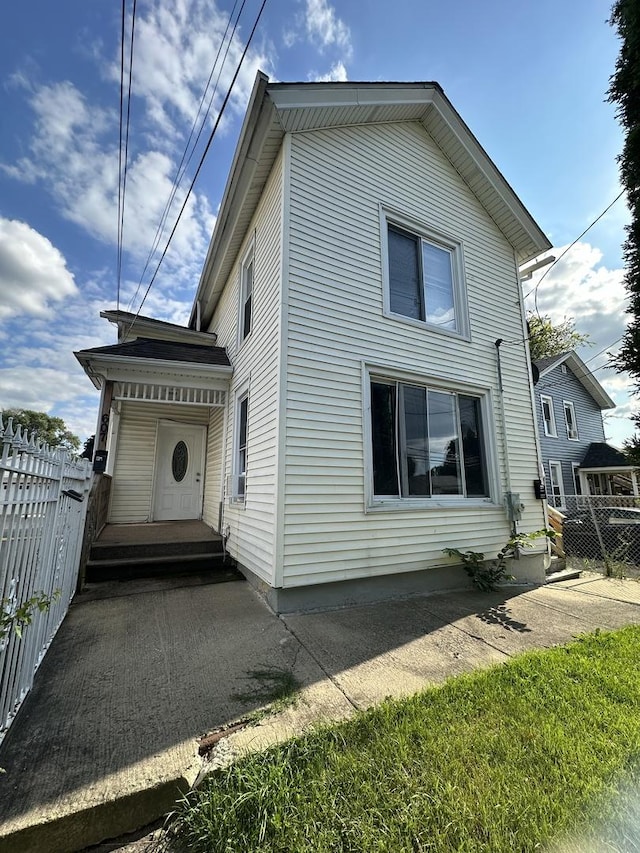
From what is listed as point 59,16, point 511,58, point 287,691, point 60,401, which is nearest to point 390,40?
point 511,58

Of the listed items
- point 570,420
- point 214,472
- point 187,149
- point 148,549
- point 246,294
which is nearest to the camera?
point 148,549

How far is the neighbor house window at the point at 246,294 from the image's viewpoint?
6.67 m

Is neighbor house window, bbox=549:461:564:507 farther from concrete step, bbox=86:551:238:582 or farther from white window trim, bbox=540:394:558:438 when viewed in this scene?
concrete step, bbox=86:551:238:582

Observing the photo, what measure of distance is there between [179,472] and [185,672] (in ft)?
21.3

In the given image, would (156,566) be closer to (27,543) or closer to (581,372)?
(27,543)

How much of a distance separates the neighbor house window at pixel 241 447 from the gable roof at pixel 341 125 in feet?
10.9

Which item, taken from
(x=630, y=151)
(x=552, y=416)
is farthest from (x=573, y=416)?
(x=630, y=151)

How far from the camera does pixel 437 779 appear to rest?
5.85 ft

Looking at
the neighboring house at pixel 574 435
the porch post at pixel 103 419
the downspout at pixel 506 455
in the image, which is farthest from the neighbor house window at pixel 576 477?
the porch post at pixel 103 419

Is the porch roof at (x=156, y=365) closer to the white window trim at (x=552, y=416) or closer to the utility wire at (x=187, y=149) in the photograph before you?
the utility wire at (x=187, y=149)

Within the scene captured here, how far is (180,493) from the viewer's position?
8656 millimetres

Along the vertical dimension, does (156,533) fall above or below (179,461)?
below

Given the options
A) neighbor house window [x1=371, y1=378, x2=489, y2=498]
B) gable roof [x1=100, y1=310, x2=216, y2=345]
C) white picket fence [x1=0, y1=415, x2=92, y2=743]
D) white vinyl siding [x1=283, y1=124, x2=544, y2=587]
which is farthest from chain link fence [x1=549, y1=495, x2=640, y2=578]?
gable roof [x1=100, y1=310, x2=216, y2=345]

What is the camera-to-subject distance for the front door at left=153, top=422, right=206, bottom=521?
27.8 ft
